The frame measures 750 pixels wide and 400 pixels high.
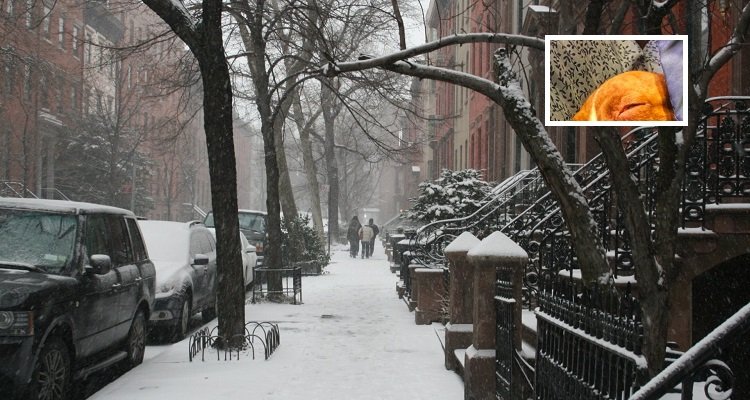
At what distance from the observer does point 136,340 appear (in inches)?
380

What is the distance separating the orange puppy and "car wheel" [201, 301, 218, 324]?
1180cm

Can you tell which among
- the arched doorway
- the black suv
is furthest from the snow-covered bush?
the black suv

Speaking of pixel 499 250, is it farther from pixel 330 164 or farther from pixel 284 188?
pixel 330 164

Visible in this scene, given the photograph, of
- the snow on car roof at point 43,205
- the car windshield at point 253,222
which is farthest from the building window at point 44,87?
the snow on car roof at point 43,205

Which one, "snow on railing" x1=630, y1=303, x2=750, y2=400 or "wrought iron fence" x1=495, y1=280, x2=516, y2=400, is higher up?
"snow on railing" x1=630, y1=303, x2=750, y2=400

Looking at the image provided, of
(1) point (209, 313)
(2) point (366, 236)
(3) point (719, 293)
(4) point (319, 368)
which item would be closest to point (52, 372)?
(4) point (319, 368)

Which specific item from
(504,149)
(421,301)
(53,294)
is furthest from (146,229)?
(504,149)

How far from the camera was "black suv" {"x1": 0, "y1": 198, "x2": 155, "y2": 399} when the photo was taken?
6.53 meters

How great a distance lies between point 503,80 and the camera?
509 cm

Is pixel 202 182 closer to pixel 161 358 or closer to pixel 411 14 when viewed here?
pixel 411 14

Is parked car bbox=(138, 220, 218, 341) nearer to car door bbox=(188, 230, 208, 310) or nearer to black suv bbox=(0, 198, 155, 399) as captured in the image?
car door bbox=(188, 230, 208, 310)

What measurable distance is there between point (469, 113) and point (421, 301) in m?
20.2

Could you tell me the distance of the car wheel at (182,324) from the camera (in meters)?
11.8

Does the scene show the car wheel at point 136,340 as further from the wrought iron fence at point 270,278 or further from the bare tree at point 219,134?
the wrought iron fence at point 270,278
